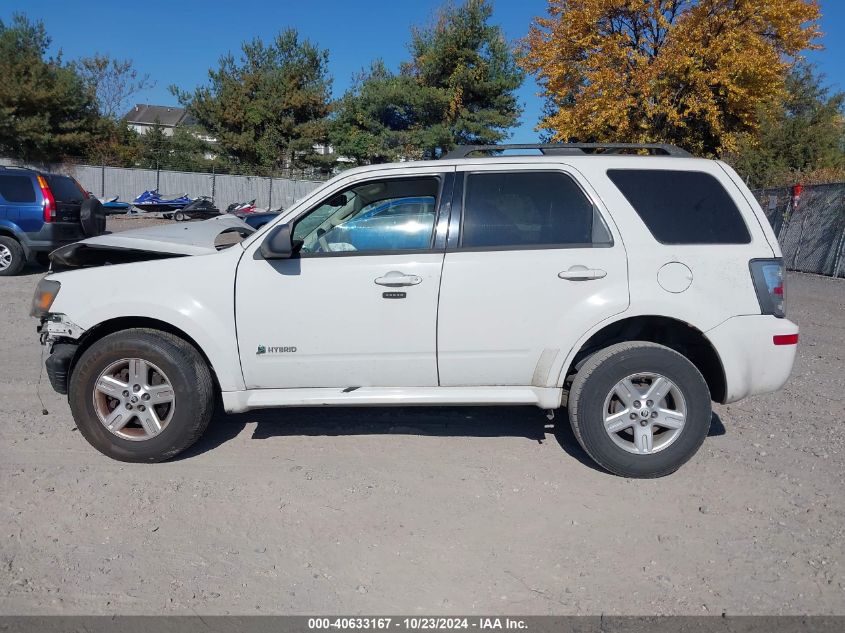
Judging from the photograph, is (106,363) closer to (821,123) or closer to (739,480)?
(739,480)

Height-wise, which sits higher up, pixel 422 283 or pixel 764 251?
pixel 764 251

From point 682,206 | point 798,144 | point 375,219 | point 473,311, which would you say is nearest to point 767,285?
point 682,206

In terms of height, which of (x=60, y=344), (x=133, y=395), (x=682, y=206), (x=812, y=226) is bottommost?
(x=133, y=395)

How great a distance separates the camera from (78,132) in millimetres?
39812

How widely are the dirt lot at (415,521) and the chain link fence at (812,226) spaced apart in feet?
37.3

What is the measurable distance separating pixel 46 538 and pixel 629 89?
19.0 meters

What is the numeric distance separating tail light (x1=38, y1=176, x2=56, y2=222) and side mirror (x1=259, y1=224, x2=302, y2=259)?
8758mm

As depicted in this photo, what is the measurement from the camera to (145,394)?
13.5ft

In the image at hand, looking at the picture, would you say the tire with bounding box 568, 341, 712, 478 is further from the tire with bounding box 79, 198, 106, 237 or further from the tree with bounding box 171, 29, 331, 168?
the tree with bounding box 171, 29, 331, 168

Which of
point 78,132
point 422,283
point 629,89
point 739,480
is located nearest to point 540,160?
point 422,283

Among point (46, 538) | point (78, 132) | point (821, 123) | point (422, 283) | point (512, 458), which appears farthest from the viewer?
point (78, 132)

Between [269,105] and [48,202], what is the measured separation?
29.7 m

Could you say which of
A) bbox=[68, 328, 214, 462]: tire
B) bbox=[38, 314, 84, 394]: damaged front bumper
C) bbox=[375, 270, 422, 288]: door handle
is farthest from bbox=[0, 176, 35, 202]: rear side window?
bbox=[375, 270, 422, 288]: door handle

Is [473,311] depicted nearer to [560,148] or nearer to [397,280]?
[397,280]
